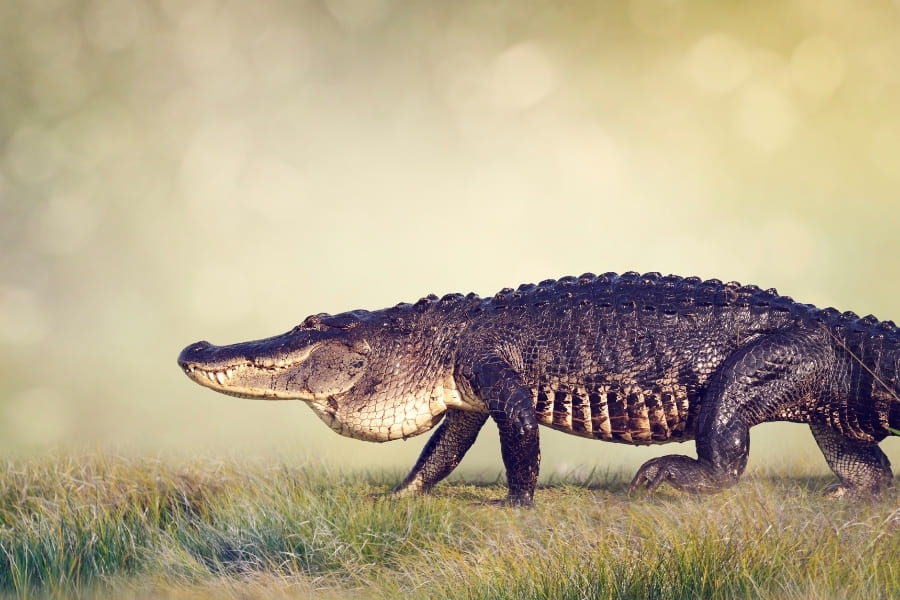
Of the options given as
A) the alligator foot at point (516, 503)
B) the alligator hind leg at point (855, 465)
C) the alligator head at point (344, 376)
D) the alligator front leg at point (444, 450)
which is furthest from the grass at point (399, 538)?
the alligator head at point (344, 376)

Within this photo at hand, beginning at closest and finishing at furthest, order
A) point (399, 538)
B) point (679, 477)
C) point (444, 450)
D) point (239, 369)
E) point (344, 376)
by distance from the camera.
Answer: point (399, 538), point (679, 477), point (239, 369), point (344, 376), point (444, 450)

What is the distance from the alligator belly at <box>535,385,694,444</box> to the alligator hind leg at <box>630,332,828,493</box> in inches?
8.6

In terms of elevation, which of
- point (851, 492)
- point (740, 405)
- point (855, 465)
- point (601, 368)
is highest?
point (601, 368)

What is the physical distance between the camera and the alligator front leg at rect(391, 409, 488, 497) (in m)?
8.14

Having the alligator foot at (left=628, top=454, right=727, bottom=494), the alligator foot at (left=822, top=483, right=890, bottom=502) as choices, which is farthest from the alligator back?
the alligator foot at (left=822, top=483, right=890, bottom=502)

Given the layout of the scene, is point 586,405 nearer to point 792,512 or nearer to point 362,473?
point 792,512

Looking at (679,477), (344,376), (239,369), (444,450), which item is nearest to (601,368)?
(679,477)

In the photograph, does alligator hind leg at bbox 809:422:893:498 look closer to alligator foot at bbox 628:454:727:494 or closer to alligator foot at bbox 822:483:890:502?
alligator foot at bbox 822:483:890:502

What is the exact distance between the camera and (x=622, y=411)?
7.30 meters

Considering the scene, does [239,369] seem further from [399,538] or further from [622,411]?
[622,411]

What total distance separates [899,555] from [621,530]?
1.77m

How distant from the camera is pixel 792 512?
6062mm

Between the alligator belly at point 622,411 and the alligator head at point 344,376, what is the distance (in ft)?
2.87

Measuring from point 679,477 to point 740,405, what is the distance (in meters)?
0.78
